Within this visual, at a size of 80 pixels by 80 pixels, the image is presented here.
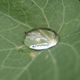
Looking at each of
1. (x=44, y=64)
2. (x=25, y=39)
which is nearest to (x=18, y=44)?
(x=25, y=39)

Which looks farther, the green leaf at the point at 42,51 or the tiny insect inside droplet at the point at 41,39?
the tiny insect inside droplet at the point at 41,39

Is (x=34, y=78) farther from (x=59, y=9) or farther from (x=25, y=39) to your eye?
(x=59, y=9)

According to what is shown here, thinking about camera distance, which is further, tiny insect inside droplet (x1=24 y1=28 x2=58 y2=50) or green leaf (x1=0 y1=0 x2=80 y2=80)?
tiny insect inside droplet (x1=24 y1=28 x2=58 y2=50)

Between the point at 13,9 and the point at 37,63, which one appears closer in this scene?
the point at 37,63
